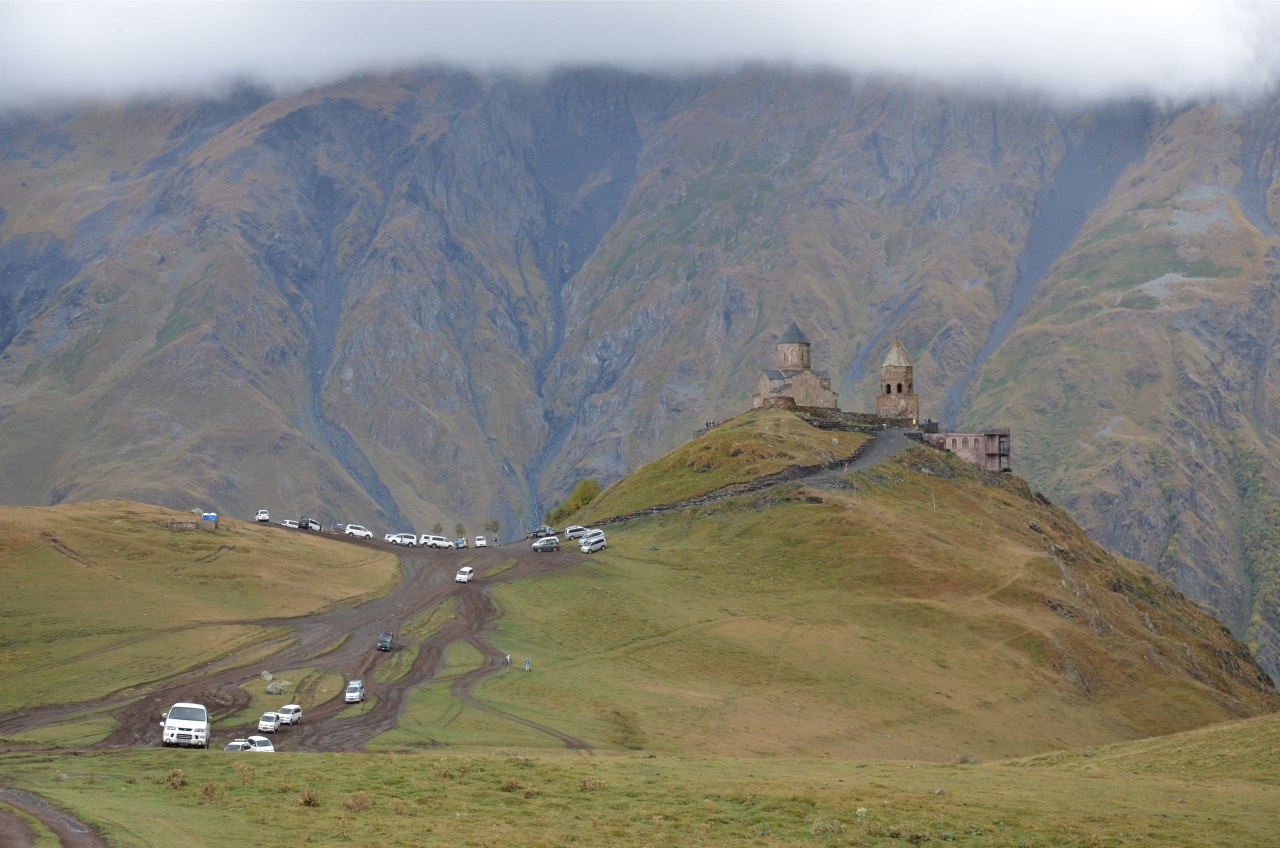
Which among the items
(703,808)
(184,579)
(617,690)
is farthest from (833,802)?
(184,579)

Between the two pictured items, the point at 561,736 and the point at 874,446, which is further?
the point at 874,446

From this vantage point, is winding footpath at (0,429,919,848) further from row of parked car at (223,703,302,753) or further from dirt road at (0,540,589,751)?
row of parked car at (223,703,302,753)

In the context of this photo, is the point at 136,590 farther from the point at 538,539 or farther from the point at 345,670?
Answer: the point at 538,539

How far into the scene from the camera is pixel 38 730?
76.1 meters

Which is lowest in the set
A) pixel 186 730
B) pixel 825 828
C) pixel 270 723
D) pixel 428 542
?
pixel 270 723

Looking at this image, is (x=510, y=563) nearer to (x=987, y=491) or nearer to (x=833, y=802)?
(x=987, y=491)

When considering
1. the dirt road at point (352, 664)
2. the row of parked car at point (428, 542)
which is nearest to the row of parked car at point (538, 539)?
the row of parked car at point (428, 542)

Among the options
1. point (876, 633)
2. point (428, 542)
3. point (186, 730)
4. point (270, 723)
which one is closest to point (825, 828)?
point (186, 730)

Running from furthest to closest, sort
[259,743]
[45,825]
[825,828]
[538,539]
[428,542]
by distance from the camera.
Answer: [428,542], [538,539], [259,743], [825,828], [45,825]

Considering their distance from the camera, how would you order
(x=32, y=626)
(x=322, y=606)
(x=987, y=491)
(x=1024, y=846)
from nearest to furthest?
(x=1024, y=846)
(x=32, y=626)
(x=322, y=606)
(x=987, y=491)

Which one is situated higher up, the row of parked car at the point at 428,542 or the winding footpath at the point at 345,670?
the row of parked car at the point at 428,542

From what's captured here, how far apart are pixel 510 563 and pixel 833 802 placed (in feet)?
273

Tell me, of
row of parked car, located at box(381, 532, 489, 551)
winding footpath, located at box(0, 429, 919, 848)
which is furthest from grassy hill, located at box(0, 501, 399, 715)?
row of parked car, located at box(381, 532, 489, 551)

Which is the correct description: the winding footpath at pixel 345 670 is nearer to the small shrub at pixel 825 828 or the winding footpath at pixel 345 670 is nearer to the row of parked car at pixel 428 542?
the row of parked car at pixel 428 542
